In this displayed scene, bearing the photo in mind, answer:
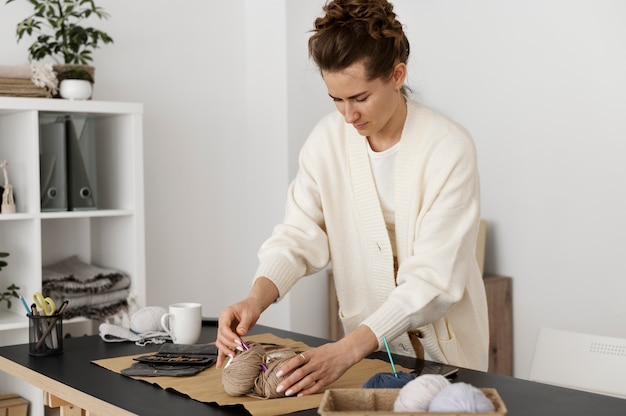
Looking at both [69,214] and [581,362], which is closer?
[581,362]

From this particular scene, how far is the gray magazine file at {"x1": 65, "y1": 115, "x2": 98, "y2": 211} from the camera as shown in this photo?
3.12m

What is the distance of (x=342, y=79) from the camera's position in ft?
6.34

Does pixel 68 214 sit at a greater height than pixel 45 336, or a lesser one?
greater

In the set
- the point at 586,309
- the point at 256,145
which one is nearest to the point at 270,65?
the point at 256,145

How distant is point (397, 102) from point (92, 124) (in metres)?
1.50

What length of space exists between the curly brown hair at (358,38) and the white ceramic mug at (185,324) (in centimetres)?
68

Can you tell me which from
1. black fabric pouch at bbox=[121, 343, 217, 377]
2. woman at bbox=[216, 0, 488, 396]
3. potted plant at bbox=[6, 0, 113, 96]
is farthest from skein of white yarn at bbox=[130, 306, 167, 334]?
potted plant at bbox=[6, 0, 113, 96]

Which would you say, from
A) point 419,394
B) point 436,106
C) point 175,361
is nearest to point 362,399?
point 419,394

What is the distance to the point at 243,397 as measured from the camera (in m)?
1.58

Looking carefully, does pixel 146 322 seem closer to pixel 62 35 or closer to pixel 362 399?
pixel 362 399

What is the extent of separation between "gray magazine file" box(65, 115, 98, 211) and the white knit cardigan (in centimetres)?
116

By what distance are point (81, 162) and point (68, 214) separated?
0.20 metres

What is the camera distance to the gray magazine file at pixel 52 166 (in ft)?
10.1

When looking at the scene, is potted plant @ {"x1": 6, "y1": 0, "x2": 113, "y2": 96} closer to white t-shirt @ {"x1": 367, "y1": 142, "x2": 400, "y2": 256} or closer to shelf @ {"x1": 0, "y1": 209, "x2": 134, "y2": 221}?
shelf @ {"x1": 0, "y1": 209, "x2": 134, "y2": 221}
